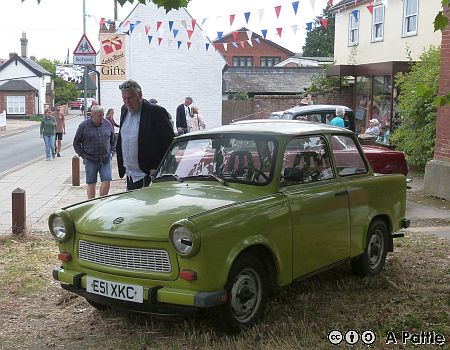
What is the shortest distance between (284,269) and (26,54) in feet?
237

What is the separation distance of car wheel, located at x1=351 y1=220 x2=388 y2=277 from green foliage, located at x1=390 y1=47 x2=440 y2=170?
810 centimetres

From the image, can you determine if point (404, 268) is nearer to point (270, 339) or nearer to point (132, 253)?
point (270, 339)

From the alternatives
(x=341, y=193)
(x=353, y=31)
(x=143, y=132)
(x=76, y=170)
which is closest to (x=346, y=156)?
(x=341, y=193)

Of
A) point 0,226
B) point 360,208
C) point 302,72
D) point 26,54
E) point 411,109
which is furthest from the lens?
point 26,54

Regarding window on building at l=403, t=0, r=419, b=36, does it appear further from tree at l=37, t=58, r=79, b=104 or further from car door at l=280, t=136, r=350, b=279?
tree at l=37, t=58, r=79, b=104

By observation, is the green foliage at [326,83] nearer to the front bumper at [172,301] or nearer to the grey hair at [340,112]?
the grey hair at [340,112]

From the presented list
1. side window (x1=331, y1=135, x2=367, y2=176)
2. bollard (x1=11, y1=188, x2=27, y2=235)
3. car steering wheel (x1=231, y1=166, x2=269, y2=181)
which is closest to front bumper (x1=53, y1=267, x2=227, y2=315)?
car steering wheel (x1=231, y1=166, x2=269, y2=181)

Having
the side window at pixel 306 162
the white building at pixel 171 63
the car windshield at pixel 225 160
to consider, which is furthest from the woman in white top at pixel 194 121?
the white building at pixel 171 63

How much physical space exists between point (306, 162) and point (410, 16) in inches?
720

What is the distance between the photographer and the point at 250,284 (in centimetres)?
448

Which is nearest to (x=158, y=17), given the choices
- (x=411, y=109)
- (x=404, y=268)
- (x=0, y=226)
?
(x=411, y=109)

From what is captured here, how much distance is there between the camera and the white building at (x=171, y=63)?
30.2 meters

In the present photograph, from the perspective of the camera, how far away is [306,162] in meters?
5.33

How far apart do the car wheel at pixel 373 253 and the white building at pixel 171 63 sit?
24.8 meters
